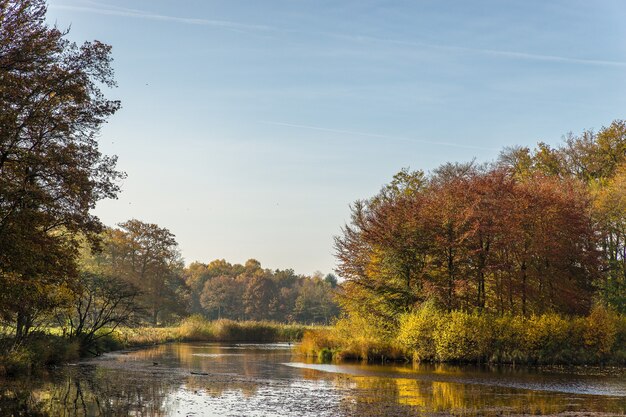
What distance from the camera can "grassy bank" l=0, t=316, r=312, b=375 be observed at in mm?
27672

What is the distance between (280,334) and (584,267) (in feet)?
118

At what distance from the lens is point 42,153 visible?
82.1ft

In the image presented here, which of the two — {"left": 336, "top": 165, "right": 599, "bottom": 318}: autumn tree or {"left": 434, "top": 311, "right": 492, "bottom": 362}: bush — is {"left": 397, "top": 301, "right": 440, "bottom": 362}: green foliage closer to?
{"left": 434, "top": 311, "right": 492, "bottom": 362}: bush

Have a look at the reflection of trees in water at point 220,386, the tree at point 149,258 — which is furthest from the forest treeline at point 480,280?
the tree at point 149,258

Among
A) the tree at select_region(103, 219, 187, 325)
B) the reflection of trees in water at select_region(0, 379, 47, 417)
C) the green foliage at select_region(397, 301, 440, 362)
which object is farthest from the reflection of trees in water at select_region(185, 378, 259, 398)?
the tree at select_region(103, 219, 187, 325)

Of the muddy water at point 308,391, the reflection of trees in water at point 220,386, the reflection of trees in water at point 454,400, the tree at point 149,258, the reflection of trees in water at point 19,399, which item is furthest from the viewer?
the tree at point 149,258

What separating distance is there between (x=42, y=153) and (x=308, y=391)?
13.4m

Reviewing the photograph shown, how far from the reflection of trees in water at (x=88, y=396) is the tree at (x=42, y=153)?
3.83 metres

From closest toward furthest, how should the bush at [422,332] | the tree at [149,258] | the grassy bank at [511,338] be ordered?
Result: 1. the grassy bank at [511,338]
2. the bush at [422,332]
3. the tree at [149,258]

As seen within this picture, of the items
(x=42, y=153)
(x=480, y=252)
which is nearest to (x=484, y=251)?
(x=480, y=252)

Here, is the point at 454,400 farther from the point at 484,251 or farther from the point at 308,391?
the point at 484,251

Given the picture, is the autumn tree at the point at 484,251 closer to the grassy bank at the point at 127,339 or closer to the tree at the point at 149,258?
the grassy bank at the point at 127,339

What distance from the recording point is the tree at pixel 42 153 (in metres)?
23.1

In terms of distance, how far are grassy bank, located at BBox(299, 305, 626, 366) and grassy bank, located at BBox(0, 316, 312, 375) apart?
1971 centimetres
